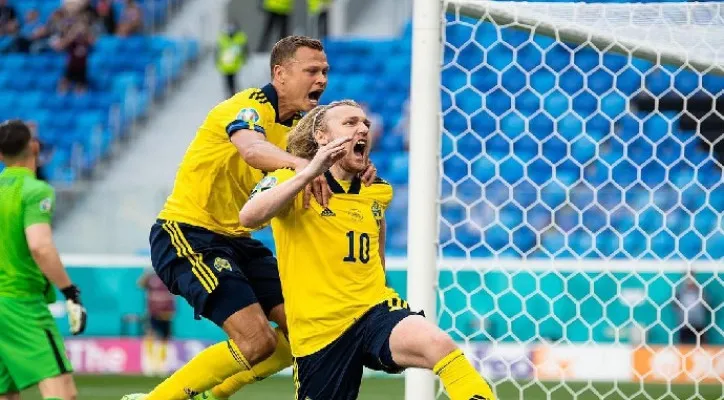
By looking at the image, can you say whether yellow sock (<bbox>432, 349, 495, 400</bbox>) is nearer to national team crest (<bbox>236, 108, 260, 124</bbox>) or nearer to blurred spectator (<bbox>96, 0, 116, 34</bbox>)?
national team crest (<bbox>236, 108, 260, 124</bbox>)

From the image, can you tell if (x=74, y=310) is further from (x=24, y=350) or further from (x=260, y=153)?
(x=260, y=153)

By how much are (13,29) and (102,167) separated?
3349 mm

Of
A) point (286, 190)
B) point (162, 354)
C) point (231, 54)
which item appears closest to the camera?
point (286, 190)

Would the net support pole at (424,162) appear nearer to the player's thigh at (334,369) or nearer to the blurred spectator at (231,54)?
the player's thigh at (334,369)

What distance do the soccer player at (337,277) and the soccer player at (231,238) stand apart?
0.58 metres

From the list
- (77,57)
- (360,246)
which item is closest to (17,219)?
(360,246)

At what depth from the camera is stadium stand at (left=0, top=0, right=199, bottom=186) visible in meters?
17.8

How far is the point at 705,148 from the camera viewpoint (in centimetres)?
1329

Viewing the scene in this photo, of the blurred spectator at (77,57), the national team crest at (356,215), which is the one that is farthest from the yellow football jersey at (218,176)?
the blurred spectator at (77,57)

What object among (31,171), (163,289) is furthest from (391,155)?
(31,171)

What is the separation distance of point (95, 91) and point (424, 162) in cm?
1338

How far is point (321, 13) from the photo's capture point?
18500mm

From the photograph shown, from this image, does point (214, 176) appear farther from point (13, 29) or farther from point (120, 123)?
point (13, 29)

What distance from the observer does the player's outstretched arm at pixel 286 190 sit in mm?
4918
